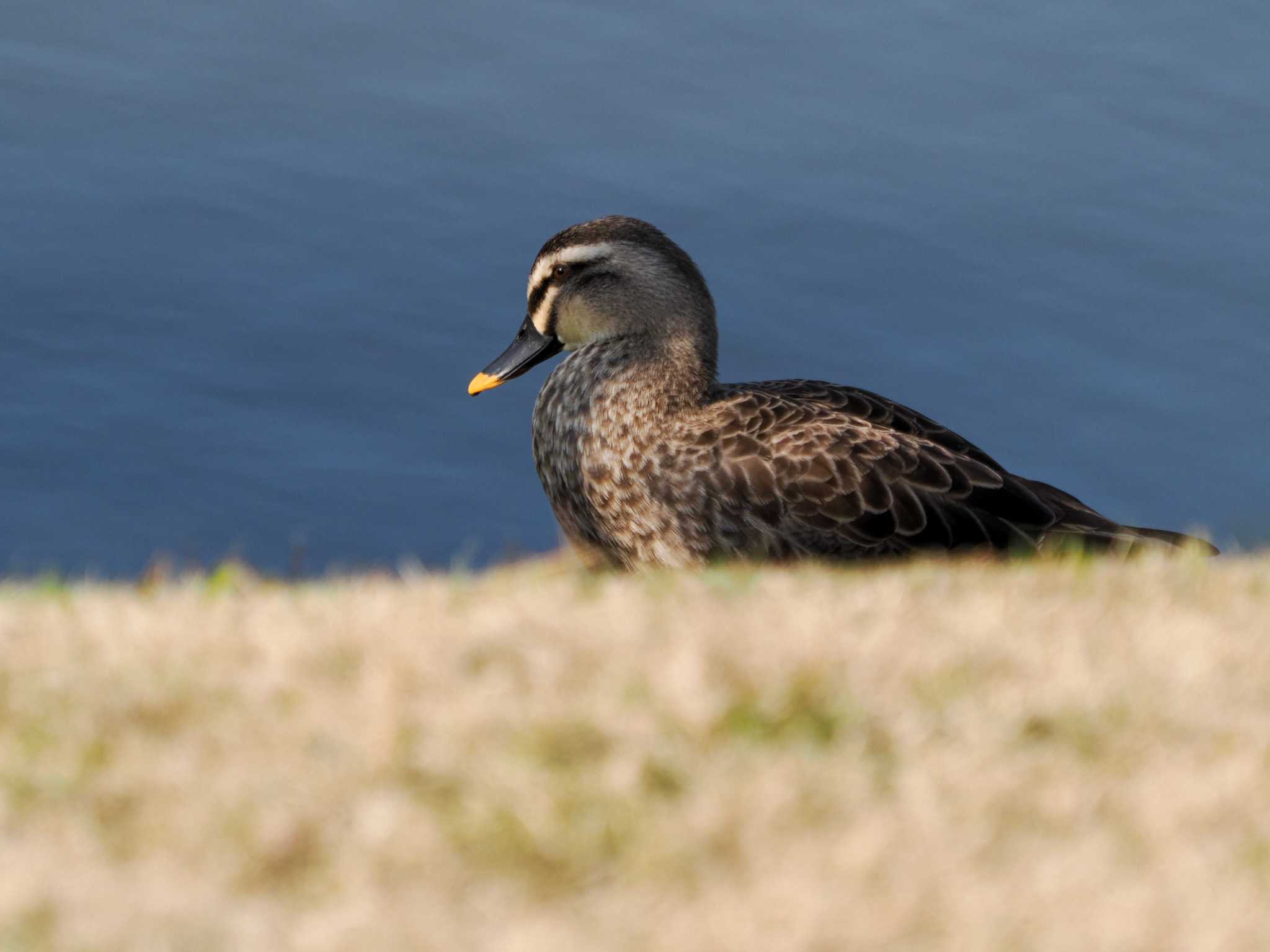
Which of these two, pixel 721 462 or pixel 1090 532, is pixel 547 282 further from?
pixel 1090 532

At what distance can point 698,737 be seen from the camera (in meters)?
3.66

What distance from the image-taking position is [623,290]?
25.6 ft

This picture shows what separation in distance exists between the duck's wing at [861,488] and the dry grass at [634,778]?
7.31 feet

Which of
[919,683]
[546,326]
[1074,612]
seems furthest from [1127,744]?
[546,326]

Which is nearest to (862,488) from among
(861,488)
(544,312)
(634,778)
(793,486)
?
(861,488)

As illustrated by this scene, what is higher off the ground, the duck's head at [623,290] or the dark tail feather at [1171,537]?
the duck's head at [623,290]

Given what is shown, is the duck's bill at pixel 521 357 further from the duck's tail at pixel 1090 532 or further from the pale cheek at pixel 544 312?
the duck's tail at pixel 1090 532

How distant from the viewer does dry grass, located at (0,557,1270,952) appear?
3.15 metres

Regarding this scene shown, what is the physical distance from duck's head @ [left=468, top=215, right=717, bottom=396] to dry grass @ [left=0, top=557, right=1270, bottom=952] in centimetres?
328

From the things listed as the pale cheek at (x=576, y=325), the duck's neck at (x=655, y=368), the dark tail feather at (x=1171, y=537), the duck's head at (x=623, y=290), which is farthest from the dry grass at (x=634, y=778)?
the pale cheek at (x=576, y=325)

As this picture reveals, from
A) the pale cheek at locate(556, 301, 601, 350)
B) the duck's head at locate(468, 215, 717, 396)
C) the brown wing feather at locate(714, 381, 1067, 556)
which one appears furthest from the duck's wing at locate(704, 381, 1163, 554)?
the pale cheek at locate(556, 301, 601, 350)

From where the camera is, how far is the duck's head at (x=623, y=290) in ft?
25.2

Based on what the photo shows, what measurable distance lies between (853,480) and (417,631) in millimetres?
2923

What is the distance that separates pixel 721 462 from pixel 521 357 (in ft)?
5.53
